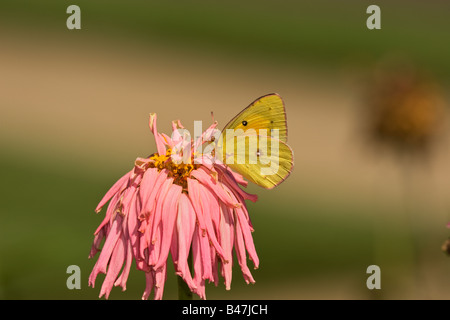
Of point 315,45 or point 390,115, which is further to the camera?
point 315,45

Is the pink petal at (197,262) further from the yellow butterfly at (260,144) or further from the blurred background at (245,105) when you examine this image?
the blurred background at (245,105)

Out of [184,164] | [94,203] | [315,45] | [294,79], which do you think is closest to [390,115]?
[184,164]

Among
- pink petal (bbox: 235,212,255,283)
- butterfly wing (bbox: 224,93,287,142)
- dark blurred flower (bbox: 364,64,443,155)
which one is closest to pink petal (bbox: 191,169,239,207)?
pink petal (bbox: 235,212,255,283)

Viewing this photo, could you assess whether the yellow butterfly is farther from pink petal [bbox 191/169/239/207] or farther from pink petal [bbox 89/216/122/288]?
pink petal [bbox 89/216/122/288]

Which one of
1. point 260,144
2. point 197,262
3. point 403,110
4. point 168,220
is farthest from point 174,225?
point 403,110

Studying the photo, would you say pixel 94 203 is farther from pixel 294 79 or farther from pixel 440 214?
pixel 294 79

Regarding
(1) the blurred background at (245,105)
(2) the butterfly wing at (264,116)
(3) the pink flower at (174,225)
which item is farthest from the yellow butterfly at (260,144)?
(1) the blurred background at (245,105)

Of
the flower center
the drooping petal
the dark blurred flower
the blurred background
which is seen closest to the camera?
the drooping petal
